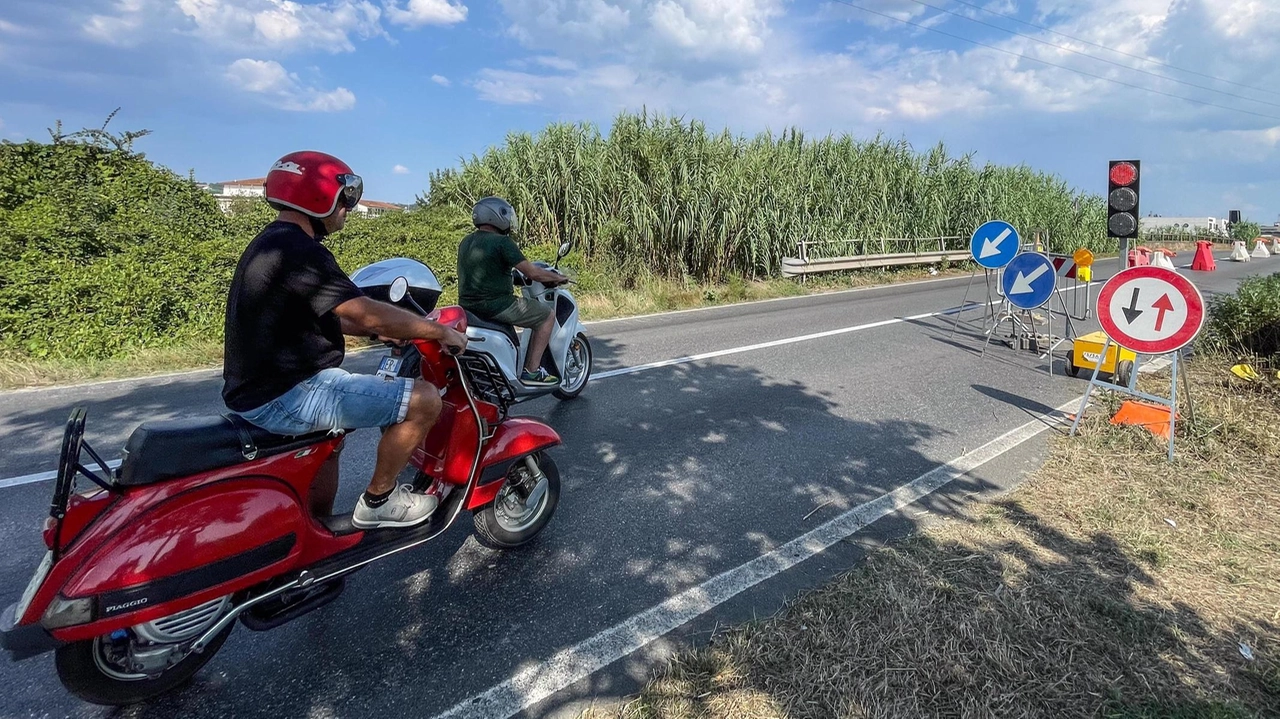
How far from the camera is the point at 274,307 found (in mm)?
2469

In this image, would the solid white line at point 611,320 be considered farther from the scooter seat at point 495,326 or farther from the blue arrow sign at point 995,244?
the blue arrow sign at point 995,244

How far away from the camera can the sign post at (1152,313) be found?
4.79 metres

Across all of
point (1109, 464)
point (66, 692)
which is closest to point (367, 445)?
point (66, 692)

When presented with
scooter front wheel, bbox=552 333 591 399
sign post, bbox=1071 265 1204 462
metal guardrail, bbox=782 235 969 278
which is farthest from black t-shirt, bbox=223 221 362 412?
metal guardrail, bbox=782 235 969 278

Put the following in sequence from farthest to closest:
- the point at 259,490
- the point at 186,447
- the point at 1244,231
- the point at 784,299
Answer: the point at 1244,231 → the point at 784,299 → the point at 259,490 → the point at 186,447

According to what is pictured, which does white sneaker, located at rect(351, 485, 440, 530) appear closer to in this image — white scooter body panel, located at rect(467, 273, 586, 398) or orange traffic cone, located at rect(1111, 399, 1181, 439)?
white scooter body panel, located at rect(467, 273, 586, 398)

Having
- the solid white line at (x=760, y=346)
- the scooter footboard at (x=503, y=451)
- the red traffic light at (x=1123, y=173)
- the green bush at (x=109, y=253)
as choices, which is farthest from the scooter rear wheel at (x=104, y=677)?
the red traffic light at (x=1123, y=173)

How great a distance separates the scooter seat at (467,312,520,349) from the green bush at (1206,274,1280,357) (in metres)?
6.92

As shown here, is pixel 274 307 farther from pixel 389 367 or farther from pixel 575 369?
pixel 575 369

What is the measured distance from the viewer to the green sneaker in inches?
222

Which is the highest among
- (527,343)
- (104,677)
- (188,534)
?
(527,343)

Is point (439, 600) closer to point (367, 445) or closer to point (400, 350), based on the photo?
point (400, 350)

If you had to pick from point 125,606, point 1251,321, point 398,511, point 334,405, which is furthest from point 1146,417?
point 125,606

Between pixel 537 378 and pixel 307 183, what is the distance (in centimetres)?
331
